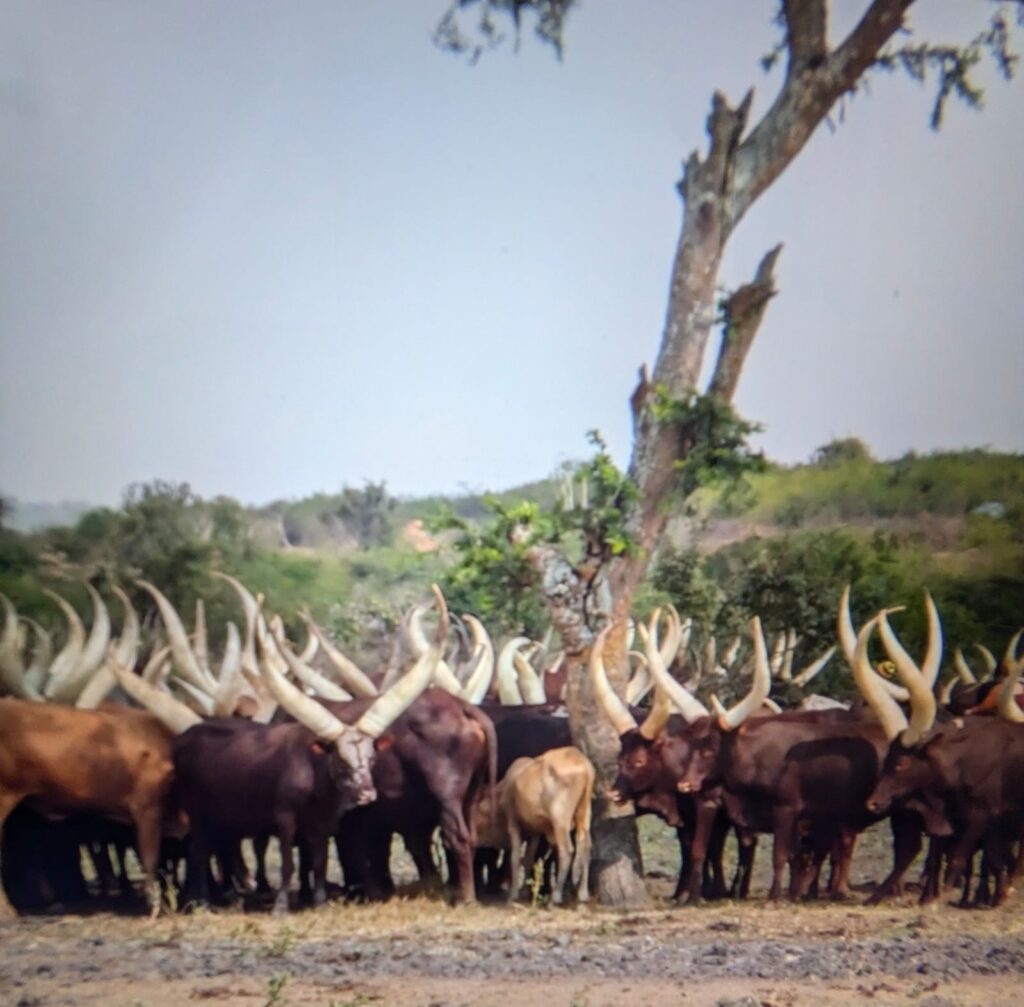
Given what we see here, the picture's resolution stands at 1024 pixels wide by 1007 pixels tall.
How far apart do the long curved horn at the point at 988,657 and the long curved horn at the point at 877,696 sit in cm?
158

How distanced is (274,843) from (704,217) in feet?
15.7

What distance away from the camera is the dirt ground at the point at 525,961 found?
553 centimetres

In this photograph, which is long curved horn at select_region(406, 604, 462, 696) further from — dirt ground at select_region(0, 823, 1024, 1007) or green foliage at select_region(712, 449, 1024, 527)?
green foliage at select_region(712, 449, 1024, 527)

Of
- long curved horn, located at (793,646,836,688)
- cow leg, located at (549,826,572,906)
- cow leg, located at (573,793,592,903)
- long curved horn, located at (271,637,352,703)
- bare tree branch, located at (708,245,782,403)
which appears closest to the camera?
cow leg, located at (549,826,572,906)

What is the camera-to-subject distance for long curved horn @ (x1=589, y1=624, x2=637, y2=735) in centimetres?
729

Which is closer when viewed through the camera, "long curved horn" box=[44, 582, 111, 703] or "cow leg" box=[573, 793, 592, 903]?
"cow leg" box=[573, 793, 592, 903]

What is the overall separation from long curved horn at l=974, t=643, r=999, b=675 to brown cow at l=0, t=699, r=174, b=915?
4.33m

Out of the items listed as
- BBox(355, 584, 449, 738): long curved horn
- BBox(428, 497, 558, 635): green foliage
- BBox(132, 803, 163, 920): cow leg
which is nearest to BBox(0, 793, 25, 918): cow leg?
BBox(132, 803, 163, 920): cow leg

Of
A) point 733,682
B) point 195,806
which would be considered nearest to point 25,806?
point 195,806

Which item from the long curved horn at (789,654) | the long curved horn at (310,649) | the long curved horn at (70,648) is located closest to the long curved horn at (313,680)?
the long curved horn at (310,649)

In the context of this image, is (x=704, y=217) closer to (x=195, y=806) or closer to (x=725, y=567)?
(x=725, y=567)

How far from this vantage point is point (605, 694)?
738cm

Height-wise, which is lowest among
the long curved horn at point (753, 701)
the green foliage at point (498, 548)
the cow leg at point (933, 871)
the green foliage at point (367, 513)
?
the cow leg at point (933, 871)

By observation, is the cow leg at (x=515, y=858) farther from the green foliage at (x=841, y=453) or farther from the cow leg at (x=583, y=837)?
the green foliage at (x=841, y=453)
